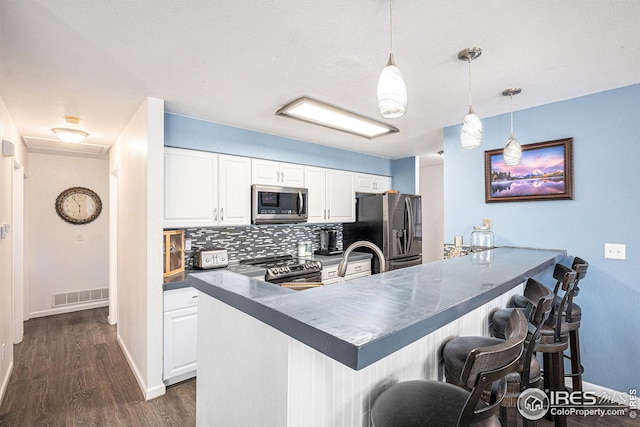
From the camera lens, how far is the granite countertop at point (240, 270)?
2.52m

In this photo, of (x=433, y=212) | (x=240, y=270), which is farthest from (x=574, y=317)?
(x=433, y=212)

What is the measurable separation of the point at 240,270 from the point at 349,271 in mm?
1447

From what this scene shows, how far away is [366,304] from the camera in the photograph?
3.22 feet

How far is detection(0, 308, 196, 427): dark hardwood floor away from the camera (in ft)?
7.20

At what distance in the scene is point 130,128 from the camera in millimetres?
2980

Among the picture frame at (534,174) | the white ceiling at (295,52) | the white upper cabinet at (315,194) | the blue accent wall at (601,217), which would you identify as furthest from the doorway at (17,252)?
the blue accent wall at (601,217)

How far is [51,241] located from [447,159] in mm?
5536

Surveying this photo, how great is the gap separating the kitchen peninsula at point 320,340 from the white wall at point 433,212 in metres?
4.39

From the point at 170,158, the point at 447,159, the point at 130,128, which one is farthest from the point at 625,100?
the point at 130,128

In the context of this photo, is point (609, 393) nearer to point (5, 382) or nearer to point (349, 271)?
point (349, 271)

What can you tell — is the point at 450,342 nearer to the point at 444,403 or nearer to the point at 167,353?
the point at 444,403

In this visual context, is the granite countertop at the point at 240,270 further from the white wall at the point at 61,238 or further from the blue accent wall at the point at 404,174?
the white wall at the point at 61,238

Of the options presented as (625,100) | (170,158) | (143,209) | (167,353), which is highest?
(625,100)

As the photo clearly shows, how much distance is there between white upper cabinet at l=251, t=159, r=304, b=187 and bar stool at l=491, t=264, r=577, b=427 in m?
2.48
